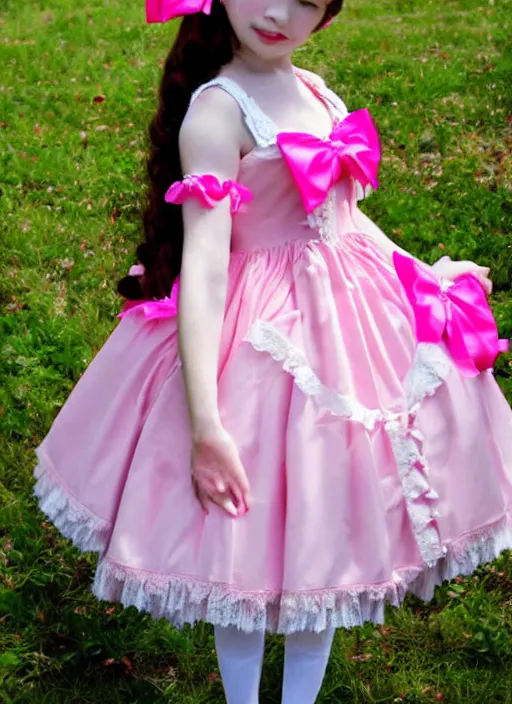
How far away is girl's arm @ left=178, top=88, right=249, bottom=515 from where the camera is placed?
2.12 meters

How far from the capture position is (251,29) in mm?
2246

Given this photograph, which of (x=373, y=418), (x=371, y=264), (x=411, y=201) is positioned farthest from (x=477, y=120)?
(x=373, y=418)

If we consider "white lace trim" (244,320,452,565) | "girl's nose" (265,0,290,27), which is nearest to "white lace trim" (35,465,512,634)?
"white lace trim" (244,320,452,565)

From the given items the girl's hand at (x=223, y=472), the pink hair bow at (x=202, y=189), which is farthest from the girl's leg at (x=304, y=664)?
the pink hair bow at (x=202, y=189)

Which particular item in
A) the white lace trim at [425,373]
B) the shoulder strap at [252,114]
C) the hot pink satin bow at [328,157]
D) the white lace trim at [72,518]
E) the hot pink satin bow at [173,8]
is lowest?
the white lace trim at [72,518]

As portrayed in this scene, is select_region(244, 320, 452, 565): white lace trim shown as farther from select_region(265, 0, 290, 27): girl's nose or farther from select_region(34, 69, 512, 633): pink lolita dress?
select_region(265, 0, 290, 27): girl's nose

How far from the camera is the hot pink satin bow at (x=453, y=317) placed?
91.4 inches

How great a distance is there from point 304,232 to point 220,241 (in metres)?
0.29

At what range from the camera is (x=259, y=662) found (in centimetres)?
246

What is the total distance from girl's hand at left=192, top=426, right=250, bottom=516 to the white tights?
428 millimetres

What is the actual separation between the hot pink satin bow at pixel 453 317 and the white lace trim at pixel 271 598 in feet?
1.37

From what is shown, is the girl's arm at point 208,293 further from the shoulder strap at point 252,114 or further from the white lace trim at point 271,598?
the white lace trim at point 271,598

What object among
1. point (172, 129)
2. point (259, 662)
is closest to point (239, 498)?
point (259, 662)

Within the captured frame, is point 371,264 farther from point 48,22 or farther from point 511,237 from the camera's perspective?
point 48,22
